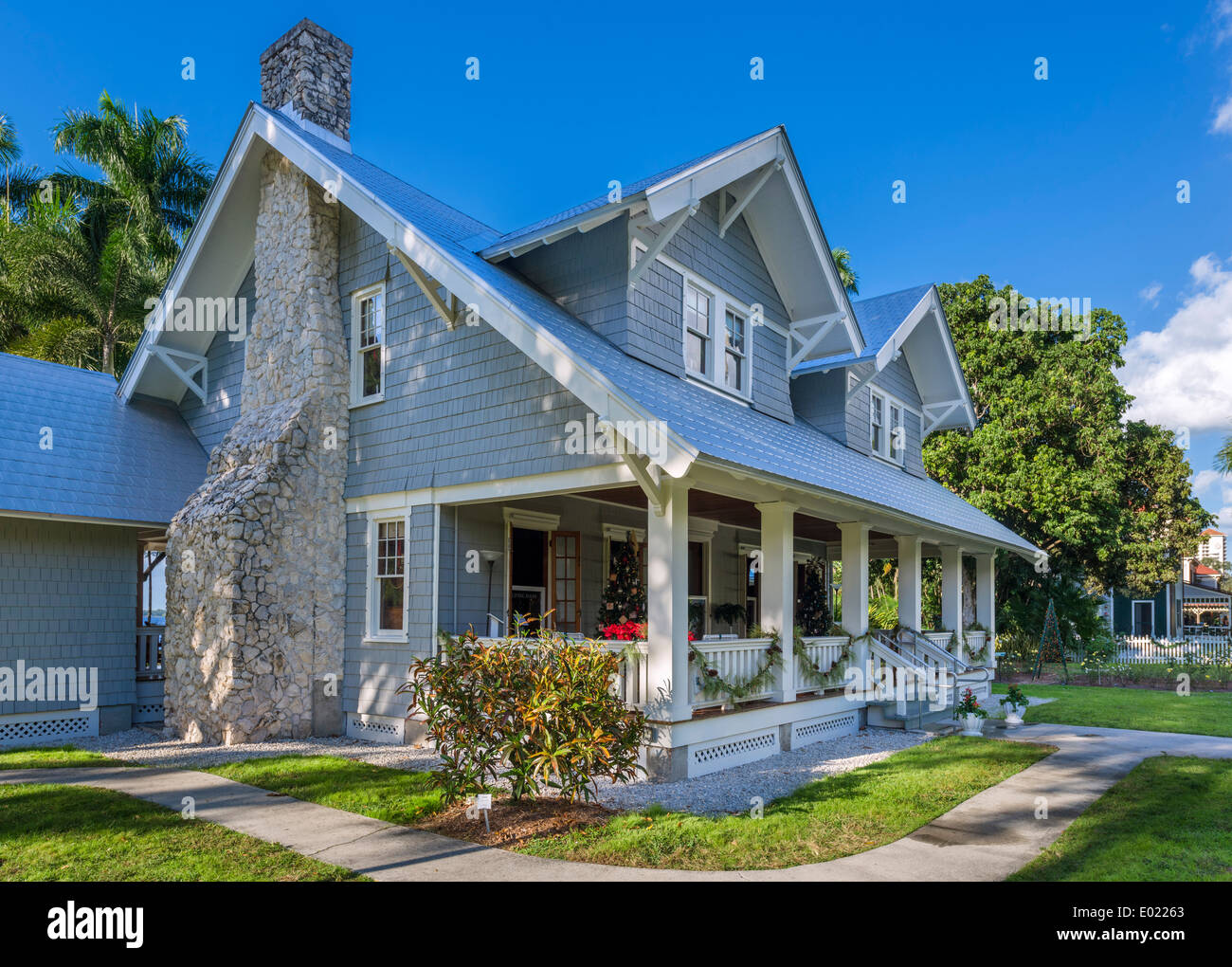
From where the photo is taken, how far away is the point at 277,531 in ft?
37.8

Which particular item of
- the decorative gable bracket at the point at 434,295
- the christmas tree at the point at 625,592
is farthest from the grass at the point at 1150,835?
the decorative gable bracket at the point at 434,295

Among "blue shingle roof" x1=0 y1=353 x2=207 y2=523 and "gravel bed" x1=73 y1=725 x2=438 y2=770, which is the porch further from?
"blue shingle roof" x1=0 y1=353 x2=207 y2=523

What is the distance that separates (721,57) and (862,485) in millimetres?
8436

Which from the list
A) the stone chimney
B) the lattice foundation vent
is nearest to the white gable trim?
the stone chimney

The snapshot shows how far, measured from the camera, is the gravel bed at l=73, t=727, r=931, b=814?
813 centimetres

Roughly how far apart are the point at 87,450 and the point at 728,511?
34.7ft

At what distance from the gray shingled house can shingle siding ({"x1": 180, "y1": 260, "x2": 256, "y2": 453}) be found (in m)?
0.08

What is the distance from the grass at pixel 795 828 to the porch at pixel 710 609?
1.47 m

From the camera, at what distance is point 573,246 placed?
11.4 m

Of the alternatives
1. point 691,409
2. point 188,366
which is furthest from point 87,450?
point 691,409

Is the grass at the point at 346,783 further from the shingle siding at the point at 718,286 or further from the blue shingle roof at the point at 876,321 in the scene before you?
the blue shingle roof at the point at 876,321

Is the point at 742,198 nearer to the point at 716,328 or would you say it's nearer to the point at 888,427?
the point at 716,328

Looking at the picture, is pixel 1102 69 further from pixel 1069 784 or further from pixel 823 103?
pixel 1069 784
